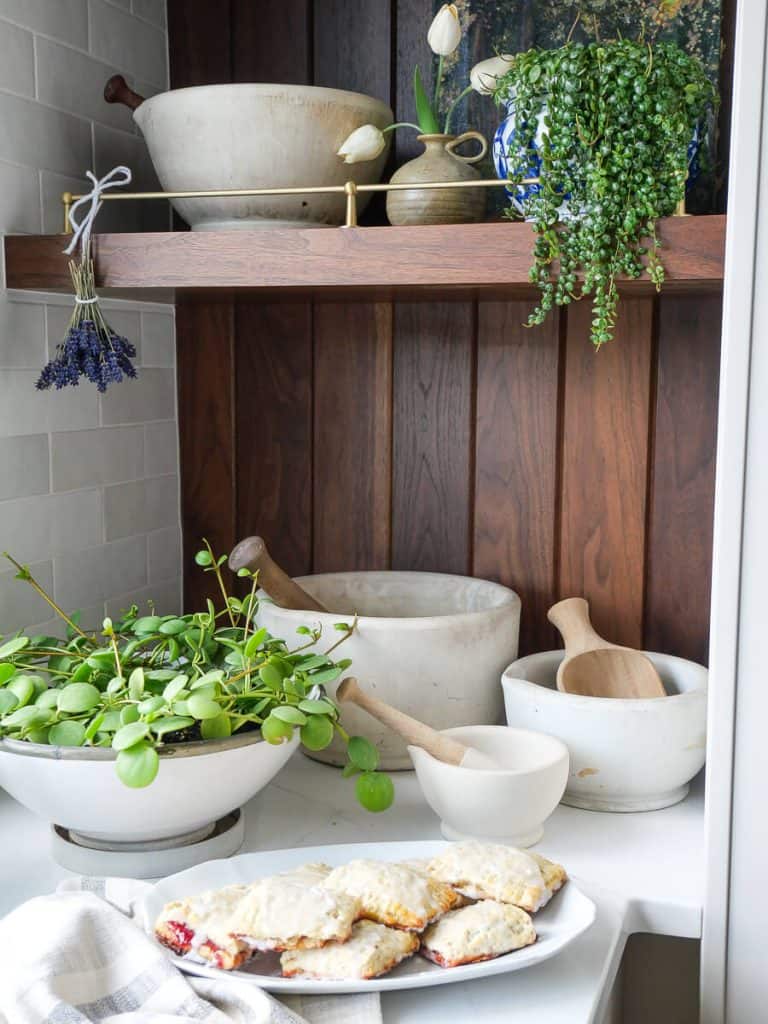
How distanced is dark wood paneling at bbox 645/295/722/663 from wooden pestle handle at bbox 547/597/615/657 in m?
0.13

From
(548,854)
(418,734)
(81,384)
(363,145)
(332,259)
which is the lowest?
(548,854)

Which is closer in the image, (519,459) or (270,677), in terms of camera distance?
(270,677)

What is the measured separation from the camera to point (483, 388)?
1497 mm

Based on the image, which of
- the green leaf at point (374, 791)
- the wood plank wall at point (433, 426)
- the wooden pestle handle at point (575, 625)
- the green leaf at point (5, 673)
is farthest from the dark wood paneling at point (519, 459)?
the green leaf at point (5, 673)

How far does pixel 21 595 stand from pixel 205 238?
47 centimetres

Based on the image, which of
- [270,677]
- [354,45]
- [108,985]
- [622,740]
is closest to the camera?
[108,985]

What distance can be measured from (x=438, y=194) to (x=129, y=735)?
66 cm

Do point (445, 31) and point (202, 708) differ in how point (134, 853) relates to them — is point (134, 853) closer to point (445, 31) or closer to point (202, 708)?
point (202, 708)

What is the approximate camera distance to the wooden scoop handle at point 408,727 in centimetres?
111

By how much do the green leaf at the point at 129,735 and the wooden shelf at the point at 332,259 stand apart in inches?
20.4

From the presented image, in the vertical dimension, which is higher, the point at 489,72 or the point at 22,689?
the point at 489,72

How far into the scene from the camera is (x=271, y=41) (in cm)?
151

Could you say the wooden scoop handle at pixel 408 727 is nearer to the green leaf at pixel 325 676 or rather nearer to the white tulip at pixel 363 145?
the green leaf at pixel 325 676

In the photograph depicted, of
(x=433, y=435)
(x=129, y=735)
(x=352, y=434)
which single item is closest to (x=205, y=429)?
(x=352, y=434)
